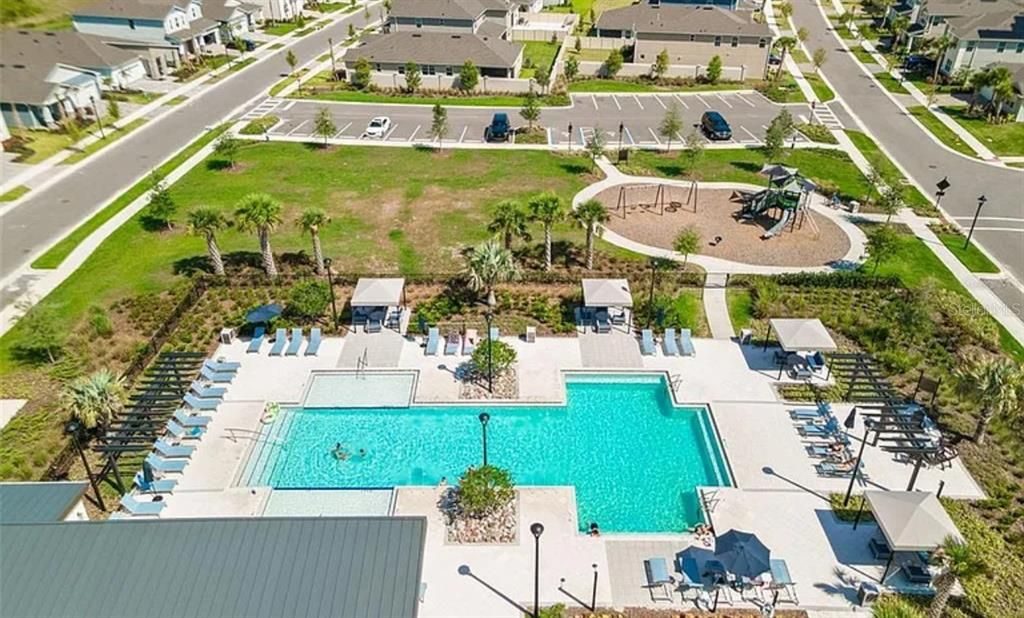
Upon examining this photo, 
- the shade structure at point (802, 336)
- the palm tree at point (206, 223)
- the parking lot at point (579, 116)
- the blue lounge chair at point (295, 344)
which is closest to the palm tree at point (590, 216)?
the shade structure at point (802, 336)

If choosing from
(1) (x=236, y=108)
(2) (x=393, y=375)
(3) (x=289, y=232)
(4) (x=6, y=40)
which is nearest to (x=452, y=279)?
(2) (x=393, y=375)

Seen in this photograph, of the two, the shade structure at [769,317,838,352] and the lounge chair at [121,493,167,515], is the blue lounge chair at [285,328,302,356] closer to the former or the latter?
the lounge chair at [121,493,167,515]

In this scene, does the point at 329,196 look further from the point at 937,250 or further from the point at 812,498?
the point at 937,250

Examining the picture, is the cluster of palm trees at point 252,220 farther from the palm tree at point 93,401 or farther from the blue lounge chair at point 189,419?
the blue lounge chair at point 189,419

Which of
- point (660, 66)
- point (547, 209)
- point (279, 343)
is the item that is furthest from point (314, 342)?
point (660, 66)

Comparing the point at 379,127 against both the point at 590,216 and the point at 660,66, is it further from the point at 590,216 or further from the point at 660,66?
the point at 660,66

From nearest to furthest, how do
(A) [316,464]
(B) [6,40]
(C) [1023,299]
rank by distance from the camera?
(A) [316,464] < (C) [1023,299] < (B) [6,40]

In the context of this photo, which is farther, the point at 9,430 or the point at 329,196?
the point at 329,196

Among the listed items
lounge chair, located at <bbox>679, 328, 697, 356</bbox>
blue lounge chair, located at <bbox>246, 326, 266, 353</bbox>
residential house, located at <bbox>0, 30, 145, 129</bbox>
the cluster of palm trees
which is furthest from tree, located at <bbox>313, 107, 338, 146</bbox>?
lounge chair, located at <bbox>679, 328, 697, 356</bbox>
